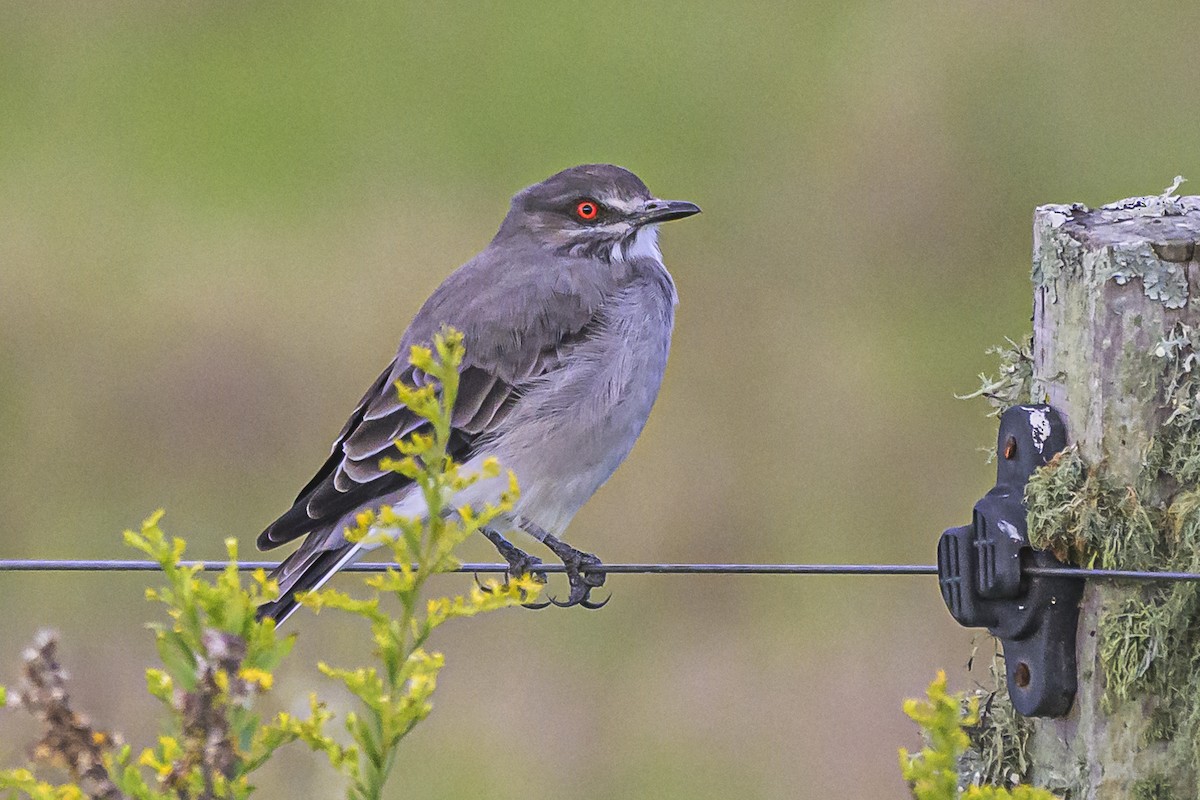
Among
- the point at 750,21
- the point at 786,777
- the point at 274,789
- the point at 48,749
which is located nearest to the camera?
the point at 48,749

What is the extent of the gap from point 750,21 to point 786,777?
28.4 ft

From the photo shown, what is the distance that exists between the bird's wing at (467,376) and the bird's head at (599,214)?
0.42 meters

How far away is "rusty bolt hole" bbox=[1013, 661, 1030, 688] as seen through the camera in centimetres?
418

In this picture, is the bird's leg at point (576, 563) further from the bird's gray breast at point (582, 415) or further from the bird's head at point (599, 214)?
the bird's head at point (599, 214)

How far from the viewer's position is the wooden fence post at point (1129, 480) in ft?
13.1

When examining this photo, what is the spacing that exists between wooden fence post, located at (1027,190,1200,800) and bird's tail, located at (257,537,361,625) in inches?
109

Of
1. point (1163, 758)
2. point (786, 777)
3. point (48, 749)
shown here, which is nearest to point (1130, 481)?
point (1163, 758)

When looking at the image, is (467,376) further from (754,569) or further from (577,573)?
(754,569)

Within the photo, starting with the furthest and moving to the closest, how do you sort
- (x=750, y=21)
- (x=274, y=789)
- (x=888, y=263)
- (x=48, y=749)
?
(x=750, y=21), (x=888, y=263), (x=274, y=789), (x=48, y=749)

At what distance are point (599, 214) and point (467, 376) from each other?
108 cm

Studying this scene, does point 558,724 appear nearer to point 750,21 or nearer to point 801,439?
point 801,439

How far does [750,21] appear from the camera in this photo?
50.9ft

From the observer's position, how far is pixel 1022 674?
4.20 m

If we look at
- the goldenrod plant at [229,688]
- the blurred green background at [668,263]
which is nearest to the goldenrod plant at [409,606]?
the goldenrod plant at [229,688]
